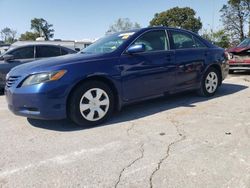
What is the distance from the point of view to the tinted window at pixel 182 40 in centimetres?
562

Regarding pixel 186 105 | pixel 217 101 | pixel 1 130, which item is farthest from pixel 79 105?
pixel 217 101

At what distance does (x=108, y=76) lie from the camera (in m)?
4.52

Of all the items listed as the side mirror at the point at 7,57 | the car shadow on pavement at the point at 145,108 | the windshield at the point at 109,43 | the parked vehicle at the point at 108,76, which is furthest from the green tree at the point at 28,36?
the parked vehicle at the point at 108,76

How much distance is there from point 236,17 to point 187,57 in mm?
36060

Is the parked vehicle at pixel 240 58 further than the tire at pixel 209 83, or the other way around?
the parked vehicle at pixel 240 58

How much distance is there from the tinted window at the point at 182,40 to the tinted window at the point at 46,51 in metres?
4.23

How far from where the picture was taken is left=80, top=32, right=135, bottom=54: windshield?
4.95 m

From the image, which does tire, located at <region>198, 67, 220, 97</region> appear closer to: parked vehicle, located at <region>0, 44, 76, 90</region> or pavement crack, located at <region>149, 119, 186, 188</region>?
pavement crack, located at <region>149, 119, 186, 188</region>

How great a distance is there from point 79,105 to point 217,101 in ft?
9.79

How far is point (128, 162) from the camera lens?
315cm

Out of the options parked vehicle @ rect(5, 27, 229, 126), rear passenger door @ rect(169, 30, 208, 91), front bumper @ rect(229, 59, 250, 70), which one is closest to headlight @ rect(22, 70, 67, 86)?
parked vehicle @ rect(5, 27, 229, 126)

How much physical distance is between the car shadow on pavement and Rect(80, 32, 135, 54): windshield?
1.14 metres

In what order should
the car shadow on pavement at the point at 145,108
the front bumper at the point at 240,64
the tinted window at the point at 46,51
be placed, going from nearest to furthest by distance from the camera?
the car shadow on pavement at the point at 145,108 < the tinted window at the point at 46,51 < the front bumper at the point at 240,64

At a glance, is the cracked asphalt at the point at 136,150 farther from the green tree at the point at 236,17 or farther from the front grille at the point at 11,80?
the green tree at the point at 236,17
